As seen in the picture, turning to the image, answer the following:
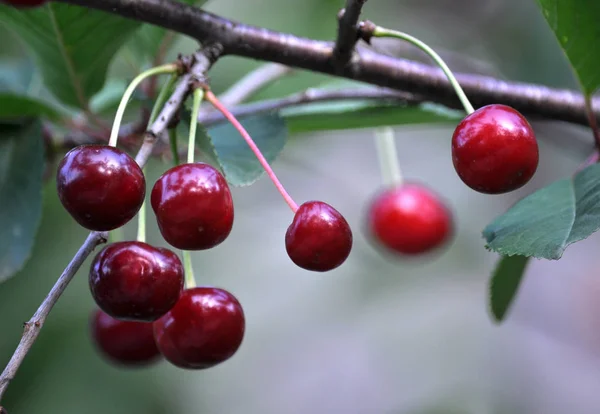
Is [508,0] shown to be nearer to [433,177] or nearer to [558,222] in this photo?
[433,177]

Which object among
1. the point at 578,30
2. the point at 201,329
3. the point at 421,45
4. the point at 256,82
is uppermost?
the point at 256,82

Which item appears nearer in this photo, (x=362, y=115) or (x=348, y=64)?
(x=348, y=64)

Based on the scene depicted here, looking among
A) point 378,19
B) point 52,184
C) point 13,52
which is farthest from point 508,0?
point 52,184

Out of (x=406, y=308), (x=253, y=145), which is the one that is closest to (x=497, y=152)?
(x=253, y=145)

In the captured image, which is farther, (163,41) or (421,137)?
(421,137)

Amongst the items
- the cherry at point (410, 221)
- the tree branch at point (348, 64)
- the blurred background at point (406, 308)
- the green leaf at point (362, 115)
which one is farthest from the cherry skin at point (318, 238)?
the blurred background at point (406, 308)

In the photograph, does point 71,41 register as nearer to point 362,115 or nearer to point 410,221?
point 362,115
